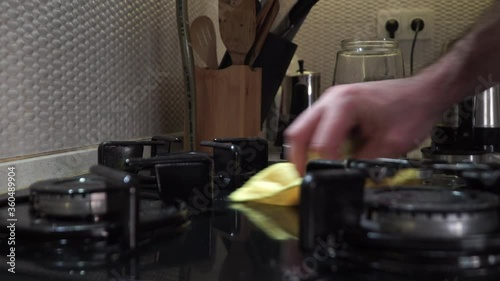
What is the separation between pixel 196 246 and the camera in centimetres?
51

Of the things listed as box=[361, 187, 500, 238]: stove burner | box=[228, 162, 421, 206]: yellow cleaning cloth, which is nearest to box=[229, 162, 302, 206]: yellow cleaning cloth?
box=[228, 162, 421, 206]: yellow cleaning cloth

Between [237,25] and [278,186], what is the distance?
0.59 metres

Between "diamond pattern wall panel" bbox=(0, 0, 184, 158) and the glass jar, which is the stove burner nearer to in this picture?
"diamond pattern wall panel" bbox=(0, 0, 184, 158)

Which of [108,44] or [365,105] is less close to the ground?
[108,44]

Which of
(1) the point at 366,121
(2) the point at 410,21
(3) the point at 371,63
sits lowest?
(1) the point at 366,121

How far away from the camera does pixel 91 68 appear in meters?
1.00

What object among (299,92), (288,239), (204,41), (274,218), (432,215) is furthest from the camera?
(299,92)

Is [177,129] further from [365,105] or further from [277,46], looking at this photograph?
[365,105]

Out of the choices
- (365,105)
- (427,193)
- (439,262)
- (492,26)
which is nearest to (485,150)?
(492,26)

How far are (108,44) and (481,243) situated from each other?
801 millimetres

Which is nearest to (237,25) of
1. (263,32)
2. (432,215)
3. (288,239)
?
(263,32)

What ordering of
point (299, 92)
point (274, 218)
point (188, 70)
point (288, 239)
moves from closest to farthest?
point (288, 239) → point (274, 218) → point (188, 70) → point (299, 92)

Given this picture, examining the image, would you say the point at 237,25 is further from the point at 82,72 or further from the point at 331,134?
the point at 331,134

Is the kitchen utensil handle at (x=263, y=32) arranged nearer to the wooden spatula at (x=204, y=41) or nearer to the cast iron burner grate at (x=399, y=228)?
the wooden spatula at (x=204, y=41)
